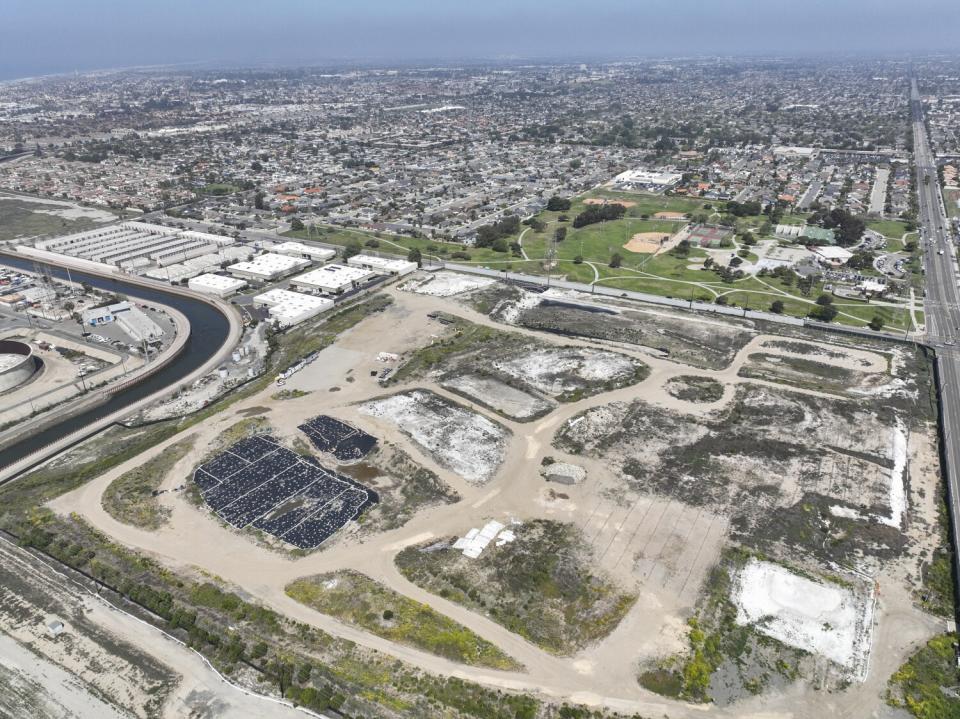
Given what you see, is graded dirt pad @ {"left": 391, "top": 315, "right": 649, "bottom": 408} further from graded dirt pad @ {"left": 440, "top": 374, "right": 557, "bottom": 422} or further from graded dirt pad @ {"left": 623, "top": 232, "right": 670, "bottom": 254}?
graded dirt pad @ {"left": 623, "top": 232, "right": 670, "bottom": 254}

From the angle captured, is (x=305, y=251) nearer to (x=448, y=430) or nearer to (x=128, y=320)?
(x=128, y=320)

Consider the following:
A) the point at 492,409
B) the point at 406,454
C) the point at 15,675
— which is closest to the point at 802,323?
the point at 492,409

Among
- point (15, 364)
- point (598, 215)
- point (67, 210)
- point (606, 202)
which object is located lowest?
point (15, 364)

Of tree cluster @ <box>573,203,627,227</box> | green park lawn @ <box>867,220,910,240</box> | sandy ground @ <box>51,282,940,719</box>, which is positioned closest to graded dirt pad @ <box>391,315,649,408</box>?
sandy ground @ <box>51,282,940,719</box>

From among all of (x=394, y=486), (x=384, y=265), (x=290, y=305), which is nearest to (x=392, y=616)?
(x=394, y=486)

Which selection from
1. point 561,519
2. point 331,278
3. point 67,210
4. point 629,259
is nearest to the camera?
point 561,519

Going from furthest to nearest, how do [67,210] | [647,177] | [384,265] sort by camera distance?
[647,177]
[67,210]
[384,265]
